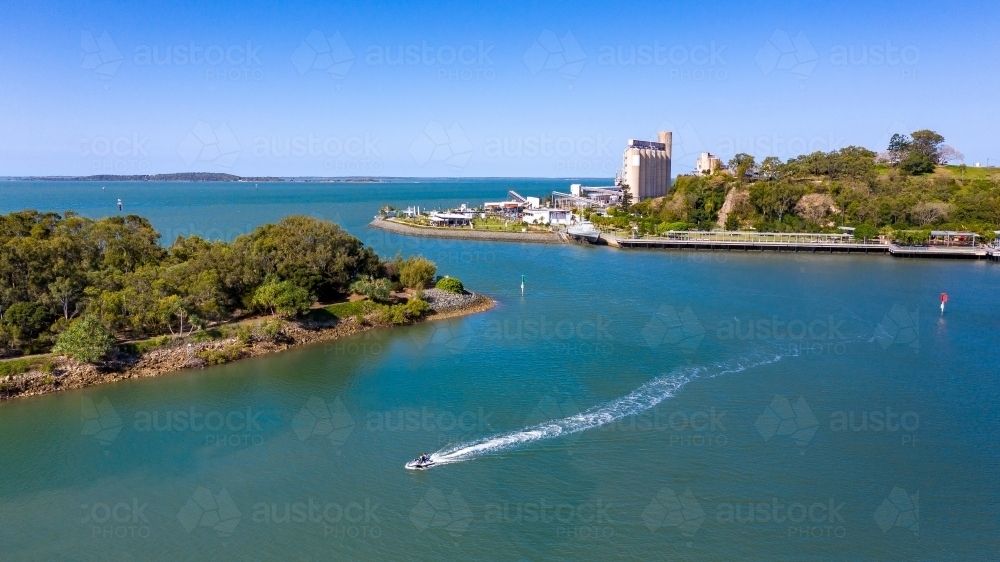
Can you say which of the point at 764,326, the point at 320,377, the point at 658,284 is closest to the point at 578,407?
the point at 320,377

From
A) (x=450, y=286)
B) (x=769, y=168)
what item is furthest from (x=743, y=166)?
(x=450, y=286)

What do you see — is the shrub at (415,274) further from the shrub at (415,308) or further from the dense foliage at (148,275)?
the shrub at (415,308)

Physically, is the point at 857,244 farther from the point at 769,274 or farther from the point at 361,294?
the point at 361,294

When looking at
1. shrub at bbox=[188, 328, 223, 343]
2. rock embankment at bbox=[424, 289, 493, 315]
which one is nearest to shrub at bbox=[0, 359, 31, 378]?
shrub at bbox=[188, 328, 223, 343]

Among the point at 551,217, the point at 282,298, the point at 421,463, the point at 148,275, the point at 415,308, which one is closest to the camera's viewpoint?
the point at 421,463

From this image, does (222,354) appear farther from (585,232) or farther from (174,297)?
(585,232)

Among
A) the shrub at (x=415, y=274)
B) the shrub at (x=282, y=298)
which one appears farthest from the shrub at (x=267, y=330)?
the shrub at (x=415, y=274)
